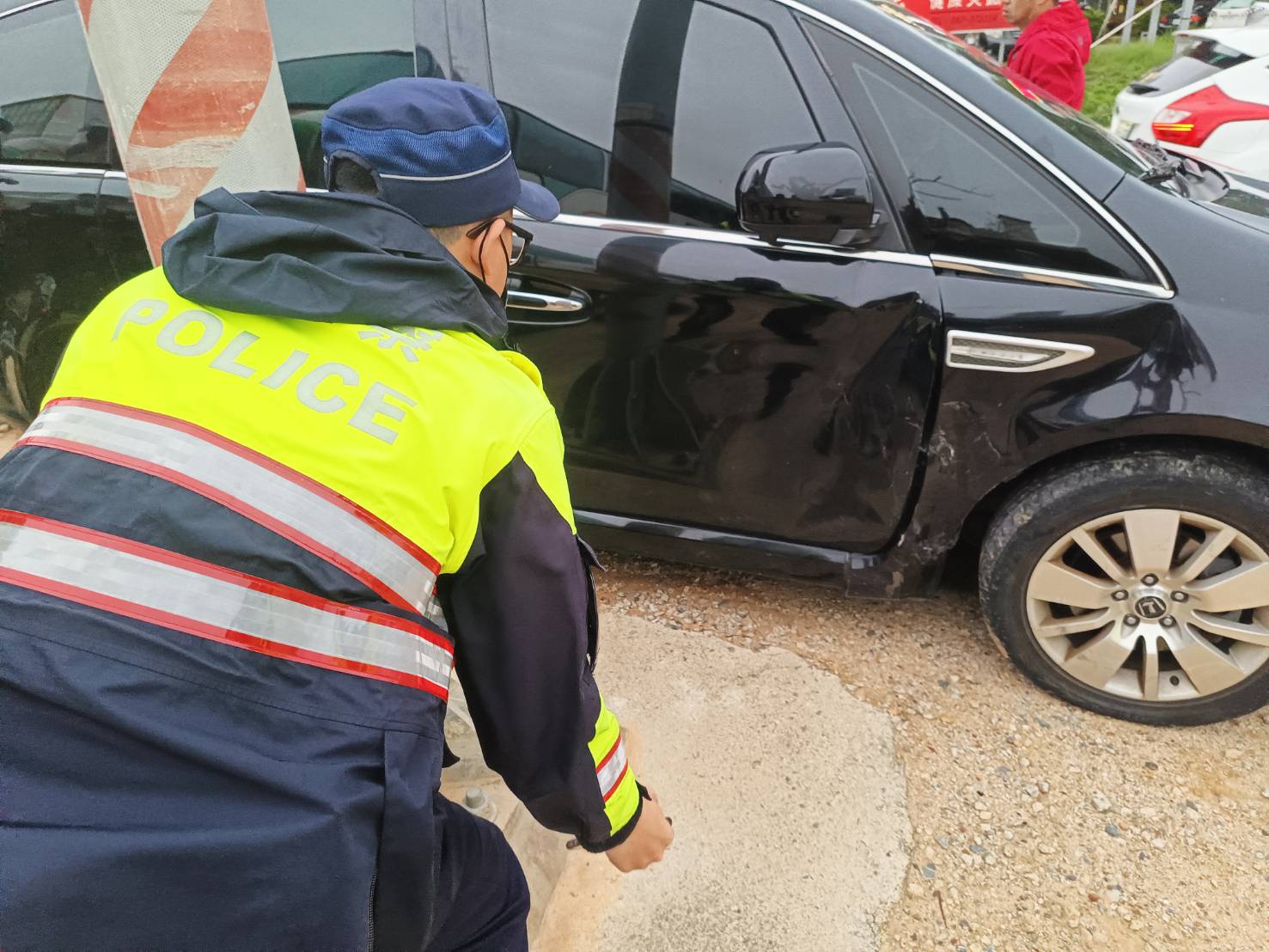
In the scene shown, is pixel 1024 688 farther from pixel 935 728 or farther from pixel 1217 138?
pixel 1217 138

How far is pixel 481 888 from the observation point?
1.21 metres

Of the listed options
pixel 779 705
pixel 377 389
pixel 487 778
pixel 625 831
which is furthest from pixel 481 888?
pixel 779 705

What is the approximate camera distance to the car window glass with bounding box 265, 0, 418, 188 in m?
2.38

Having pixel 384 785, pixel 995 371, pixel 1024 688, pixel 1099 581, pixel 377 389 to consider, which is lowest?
pixel 1024 688

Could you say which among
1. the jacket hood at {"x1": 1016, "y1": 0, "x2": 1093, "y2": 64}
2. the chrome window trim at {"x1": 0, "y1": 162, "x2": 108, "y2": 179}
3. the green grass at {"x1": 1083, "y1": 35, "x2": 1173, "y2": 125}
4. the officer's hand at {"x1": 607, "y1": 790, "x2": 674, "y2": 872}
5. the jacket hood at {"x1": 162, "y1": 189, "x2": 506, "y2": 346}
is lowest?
the green grass at {"x1": 1083, "y1": 35, "x2": 1173, "y2": 125}

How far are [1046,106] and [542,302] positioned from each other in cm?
143

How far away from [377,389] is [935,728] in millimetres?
1945

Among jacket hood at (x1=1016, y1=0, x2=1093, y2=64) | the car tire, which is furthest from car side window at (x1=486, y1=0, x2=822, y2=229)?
jacket hood at (x1=1016, y1=0, x2=1093, y2=64)

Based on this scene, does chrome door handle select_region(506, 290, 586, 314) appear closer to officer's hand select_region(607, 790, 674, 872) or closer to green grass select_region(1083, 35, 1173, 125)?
officer's hand select_region(607, 790, 674, 872)

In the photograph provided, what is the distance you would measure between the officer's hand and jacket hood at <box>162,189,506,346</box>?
0.73 m

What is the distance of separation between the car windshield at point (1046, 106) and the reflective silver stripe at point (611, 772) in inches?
75.9

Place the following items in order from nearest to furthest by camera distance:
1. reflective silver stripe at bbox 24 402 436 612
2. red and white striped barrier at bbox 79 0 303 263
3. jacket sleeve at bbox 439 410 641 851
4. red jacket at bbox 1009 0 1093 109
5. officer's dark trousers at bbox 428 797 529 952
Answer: reflective silver stripe at bbox 24 402 436 612 < jacket sleeve at bbox 439 410 641 851 < officer's dark trousers at bbox 428 797 529 952 < red and white striped barrier at bbox 79 0 303 263 < red jacket at bbox 1009 0 1093 109

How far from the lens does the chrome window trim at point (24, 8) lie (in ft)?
8.68

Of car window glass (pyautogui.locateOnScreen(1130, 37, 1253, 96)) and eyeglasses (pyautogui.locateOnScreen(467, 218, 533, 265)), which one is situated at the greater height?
eyeglasses (pyautogui.locateOnScreen(467, 218, 533, 265))
